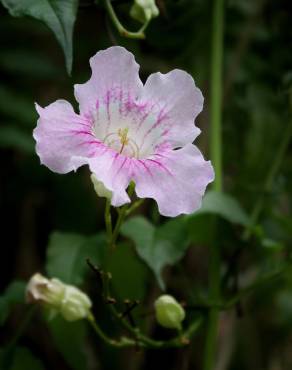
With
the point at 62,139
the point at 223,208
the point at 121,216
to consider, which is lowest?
the point at 223,208

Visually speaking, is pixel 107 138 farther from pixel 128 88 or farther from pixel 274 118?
pixel 274 118

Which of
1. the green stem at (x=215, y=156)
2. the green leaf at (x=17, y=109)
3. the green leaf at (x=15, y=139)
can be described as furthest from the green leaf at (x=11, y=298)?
the green leaf at (x=17, y=109)

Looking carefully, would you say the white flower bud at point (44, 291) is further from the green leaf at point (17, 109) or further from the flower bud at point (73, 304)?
the green leaf at point (17, 109)

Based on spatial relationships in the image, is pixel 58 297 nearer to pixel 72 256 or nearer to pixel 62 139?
pixel 72 256

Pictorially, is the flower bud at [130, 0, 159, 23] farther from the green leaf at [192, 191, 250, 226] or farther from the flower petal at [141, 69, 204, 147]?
the green leaf at [192, 191, 250, 226]

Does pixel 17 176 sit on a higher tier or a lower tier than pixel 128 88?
lower

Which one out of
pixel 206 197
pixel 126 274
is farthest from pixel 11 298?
pixel 206 197

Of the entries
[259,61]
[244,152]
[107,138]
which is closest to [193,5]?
[259,61]
